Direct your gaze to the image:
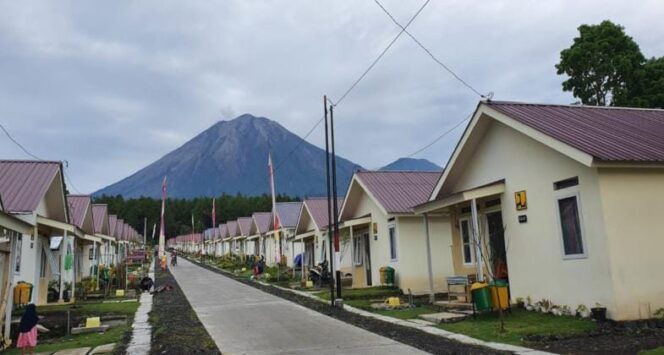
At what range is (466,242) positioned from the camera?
57.1ft

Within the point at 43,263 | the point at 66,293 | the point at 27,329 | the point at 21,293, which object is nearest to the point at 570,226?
the point at 27,329

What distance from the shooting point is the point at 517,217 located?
13898mm

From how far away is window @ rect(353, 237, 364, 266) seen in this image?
26.1m

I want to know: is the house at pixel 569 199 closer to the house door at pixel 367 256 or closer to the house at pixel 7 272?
the house door at pixel 367 256

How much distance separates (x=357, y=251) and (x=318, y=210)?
7.78m

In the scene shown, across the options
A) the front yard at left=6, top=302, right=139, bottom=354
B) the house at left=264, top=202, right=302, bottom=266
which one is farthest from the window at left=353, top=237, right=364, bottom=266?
the house at left=264, top=202, right=302, bottom=266

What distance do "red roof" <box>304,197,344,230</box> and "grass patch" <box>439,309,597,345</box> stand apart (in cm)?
1903

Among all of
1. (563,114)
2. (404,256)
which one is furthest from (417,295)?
(563,114)

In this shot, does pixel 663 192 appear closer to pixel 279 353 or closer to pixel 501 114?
pixel 501 114

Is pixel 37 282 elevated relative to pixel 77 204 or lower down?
lower down

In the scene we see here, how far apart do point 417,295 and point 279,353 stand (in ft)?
38.0

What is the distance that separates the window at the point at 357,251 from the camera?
85.7ft

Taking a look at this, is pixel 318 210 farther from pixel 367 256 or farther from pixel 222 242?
pixel 222 242

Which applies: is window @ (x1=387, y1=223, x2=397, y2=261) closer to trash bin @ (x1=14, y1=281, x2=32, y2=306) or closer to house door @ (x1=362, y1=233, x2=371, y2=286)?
house door @ (x1=362, y1=233, x2=371, y2=286)
